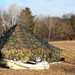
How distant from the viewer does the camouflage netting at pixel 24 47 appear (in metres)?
19.2

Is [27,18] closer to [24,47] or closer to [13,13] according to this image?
[13,13]

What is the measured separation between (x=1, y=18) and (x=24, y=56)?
5114 cm

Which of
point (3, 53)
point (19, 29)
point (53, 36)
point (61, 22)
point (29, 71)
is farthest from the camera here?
point (61, 22)

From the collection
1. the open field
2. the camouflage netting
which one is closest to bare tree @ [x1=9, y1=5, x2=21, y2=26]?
the open field

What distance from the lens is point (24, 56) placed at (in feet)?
64.3

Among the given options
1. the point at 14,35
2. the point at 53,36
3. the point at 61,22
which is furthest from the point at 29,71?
the point at 61,22

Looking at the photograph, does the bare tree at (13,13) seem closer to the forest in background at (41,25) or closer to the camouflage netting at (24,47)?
the forest in background at (41,25)

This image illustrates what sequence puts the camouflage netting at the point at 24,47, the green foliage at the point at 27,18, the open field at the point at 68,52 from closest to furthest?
the camouflage netting at the point at 24,47
the open field at the point at 68,52
the green foliage at the point at 27,18

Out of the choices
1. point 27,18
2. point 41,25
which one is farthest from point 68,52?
point 41,25

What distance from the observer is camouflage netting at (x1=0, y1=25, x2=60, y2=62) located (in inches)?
758

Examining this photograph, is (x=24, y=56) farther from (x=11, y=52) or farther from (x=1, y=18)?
(x=1, y=18)

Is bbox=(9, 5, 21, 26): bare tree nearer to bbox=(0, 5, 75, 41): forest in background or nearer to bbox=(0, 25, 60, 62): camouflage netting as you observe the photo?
bbox=(0, 5, 75, 41): forest in background

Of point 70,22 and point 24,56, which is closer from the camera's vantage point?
point 24,56

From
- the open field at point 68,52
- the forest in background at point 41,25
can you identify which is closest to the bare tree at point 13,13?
the forest in background at point 41,25
